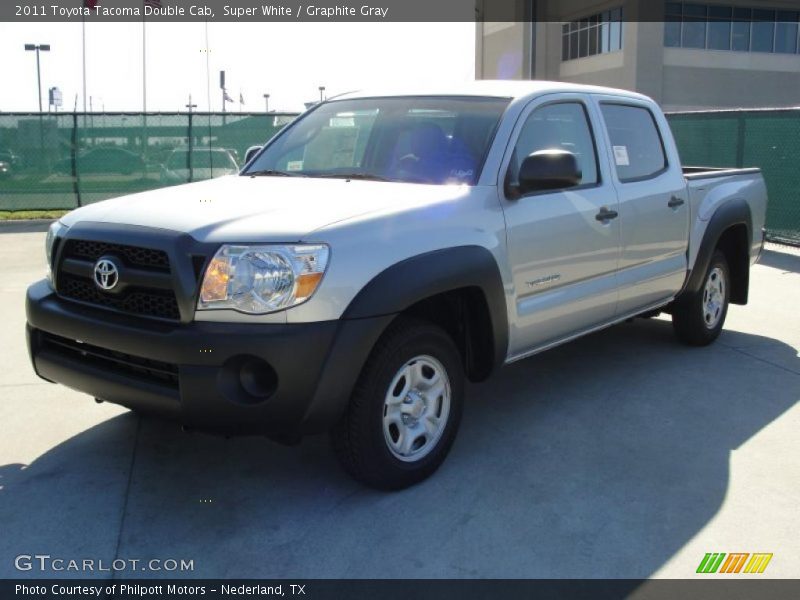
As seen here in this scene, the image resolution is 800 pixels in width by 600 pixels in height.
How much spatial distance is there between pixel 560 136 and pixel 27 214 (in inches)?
528

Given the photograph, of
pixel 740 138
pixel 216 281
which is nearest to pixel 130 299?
pixel 216 281

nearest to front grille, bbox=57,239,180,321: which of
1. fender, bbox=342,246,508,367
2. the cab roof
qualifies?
fender, bbox=342,246,508,367

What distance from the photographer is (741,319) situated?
7367mm

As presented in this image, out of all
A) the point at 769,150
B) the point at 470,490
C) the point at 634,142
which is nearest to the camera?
the point at 470,490

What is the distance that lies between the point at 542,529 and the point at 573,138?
2.41 metres

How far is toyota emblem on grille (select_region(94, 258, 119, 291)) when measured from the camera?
138 inches

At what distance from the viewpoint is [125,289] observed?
3510mm

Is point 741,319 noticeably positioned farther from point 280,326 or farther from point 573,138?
point 280,326

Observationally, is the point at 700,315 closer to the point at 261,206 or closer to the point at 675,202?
the point at 675,202

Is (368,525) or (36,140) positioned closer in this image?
(368,525)

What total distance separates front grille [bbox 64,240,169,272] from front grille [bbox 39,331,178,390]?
1.26 feet

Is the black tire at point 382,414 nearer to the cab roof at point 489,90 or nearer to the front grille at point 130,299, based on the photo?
the front grille at point 130,299

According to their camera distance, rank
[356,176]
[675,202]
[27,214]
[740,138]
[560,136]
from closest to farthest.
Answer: [356,176]
[560,136]
[675,202]
[740,138]
[27,214]

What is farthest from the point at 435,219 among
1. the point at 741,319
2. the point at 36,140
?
the point at 36,140
